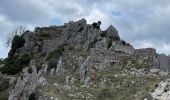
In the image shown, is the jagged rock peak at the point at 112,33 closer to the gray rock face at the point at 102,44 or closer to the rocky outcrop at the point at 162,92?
the gray rock face at the point at 102,44

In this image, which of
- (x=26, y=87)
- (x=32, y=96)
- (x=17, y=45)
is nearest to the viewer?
(x=32, y=96)

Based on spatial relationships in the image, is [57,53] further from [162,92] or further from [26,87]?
[162,92]

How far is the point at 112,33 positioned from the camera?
3115 inches

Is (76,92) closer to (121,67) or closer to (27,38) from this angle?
(121,67)

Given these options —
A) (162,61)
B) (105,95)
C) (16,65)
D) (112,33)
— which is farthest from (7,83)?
(105,95)

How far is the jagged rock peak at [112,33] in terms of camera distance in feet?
255

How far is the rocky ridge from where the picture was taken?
147 feet

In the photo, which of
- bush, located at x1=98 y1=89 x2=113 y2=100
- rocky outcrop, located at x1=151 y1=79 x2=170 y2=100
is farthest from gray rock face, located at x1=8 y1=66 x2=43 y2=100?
rocky outcrop, located at x1=151 y1=79 x2=170 y2=100

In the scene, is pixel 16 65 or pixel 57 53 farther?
pixel 16 65

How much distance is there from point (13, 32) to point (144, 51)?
65387 millimetres

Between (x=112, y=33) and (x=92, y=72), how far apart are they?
1013 inches

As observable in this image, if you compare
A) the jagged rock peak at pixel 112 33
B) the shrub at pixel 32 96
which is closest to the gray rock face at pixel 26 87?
the shrub at pixel 32 96

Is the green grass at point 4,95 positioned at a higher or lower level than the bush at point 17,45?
lower

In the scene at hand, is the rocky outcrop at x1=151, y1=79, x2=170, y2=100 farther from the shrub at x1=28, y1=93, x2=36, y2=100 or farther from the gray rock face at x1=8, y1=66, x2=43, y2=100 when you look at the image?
the gray rock face at x1=8, y1=66, x2=43, y2=100
